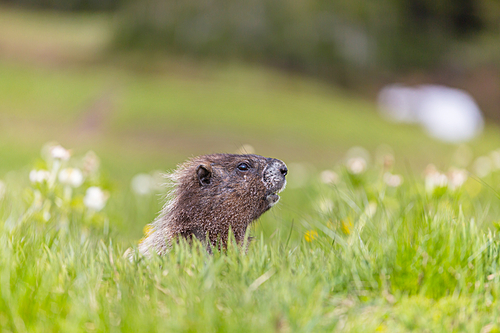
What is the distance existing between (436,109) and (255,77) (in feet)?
34.6

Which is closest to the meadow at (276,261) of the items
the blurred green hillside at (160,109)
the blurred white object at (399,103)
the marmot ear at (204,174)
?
the marmot ear at (204,174)

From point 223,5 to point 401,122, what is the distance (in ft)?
39.0

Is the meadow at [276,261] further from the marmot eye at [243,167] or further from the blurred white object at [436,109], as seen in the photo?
the blurred white object at [436,109]

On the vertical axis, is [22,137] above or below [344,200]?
below

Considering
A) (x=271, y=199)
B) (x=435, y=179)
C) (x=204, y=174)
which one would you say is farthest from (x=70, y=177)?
(x=435, y=179)

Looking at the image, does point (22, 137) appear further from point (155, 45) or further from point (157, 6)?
point (157, 6)

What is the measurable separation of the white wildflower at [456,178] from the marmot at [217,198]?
149 cm

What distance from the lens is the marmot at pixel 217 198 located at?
2.95 meters

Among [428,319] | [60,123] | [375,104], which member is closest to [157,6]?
[60,123]

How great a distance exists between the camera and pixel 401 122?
24.2 meters

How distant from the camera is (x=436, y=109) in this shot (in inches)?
1019

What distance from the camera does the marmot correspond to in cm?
295

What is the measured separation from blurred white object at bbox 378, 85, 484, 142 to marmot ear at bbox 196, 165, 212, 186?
21856mm

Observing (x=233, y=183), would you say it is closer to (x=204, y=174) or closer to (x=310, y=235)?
(x=204, y=174)
